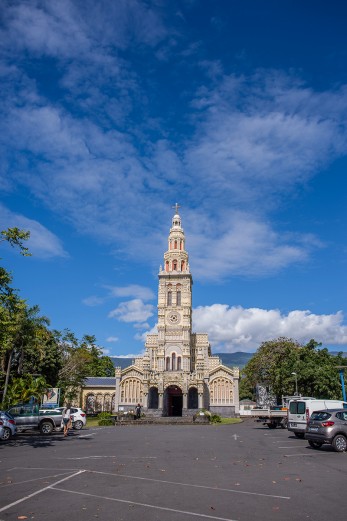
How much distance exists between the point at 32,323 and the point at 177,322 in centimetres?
3163

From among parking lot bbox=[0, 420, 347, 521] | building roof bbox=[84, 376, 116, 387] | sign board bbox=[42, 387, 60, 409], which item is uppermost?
building roof bbox=[84, 376, 116, 387]

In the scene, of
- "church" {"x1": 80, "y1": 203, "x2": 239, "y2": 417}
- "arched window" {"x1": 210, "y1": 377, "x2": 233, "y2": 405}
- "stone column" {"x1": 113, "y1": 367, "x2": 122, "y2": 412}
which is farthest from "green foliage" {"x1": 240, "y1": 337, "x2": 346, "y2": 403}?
"stone column" {"x1": 113, "y1": 367, "x2": 122, "y2": 412}

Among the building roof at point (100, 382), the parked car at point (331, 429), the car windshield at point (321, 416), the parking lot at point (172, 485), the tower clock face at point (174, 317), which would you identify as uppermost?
the tower clock face at point (174, 317)

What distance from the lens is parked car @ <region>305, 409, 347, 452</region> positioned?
16.3 meters

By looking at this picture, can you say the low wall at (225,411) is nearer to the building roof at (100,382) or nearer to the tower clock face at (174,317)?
the tower clock face at (174,317)

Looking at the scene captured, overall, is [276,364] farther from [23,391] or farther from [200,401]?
[23,391]

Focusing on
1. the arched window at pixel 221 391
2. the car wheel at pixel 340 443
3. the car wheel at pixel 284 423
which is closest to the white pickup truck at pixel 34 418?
the car wheel at pixel 284 423

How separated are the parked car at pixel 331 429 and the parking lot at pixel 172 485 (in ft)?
1.76

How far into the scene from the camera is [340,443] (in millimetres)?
16484

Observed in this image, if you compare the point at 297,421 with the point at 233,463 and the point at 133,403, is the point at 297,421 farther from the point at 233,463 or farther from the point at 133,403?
the point at 133,403

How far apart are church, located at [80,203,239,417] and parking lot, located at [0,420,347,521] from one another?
1827 inches

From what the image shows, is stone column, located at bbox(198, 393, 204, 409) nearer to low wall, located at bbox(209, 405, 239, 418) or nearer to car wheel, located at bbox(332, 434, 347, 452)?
low wall, located at bbox(209, 405, 239, 418)

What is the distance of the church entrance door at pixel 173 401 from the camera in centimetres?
6334

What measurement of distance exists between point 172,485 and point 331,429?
869 centimetres
